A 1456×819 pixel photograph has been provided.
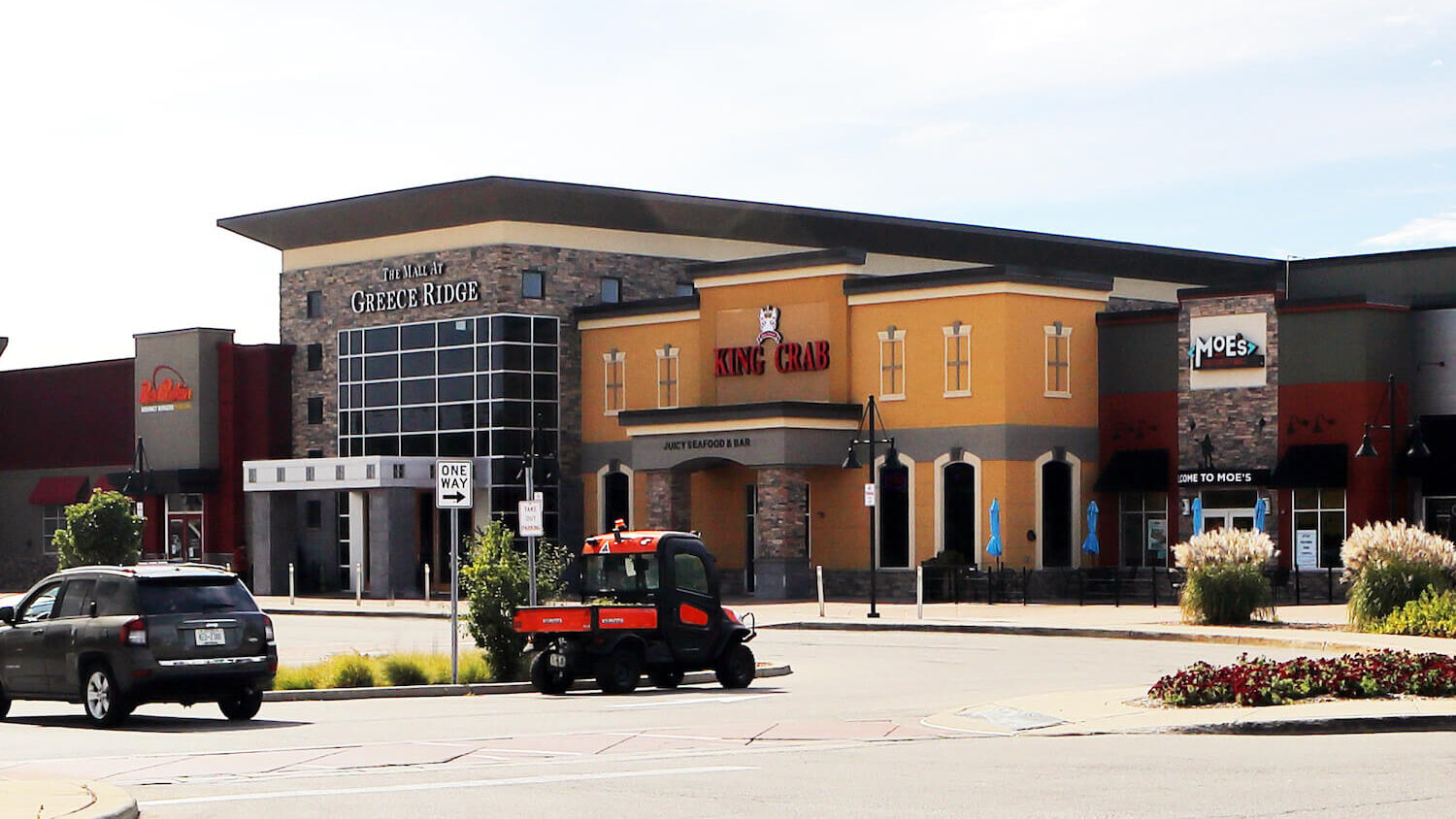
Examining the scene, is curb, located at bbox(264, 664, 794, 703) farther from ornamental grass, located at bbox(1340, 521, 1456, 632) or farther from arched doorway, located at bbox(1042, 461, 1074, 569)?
arched doorway, located at bbox(1042, 461, 1074, 569)

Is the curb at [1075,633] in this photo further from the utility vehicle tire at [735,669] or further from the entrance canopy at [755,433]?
the entrance canopy at [755,433]

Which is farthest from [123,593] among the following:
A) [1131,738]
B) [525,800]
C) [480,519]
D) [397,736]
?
[480,519]

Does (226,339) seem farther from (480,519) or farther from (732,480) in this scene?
(732,480)

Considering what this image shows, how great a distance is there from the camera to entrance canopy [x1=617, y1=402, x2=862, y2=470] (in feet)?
171

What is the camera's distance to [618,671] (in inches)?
959

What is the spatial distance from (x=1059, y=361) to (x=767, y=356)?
26.6ft

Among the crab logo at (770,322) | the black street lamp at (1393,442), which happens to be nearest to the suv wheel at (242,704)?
the black street lamp at (1393,442)

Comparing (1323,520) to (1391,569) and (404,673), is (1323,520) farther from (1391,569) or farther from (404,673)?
(404,673)

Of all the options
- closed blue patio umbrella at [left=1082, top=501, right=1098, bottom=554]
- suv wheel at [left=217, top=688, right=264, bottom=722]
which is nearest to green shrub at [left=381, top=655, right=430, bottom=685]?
suv wheel at [left=217, top=688, right=264, bottom=722]

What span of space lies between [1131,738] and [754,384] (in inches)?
1515

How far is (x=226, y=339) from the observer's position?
212 ft

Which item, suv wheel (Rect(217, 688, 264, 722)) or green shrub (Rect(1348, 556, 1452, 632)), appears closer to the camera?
suv wheel (Rect(217, 688, 264, 722))

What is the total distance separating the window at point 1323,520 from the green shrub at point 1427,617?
1638 cm

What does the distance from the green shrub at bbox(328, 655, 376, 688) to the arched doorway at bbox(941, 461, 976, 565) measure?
2776 centimetres
